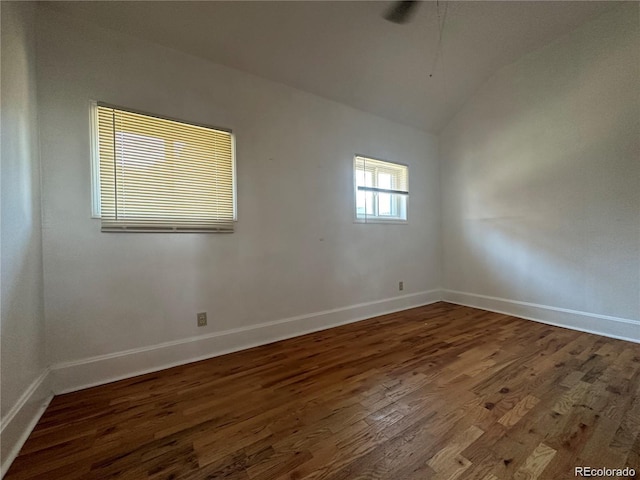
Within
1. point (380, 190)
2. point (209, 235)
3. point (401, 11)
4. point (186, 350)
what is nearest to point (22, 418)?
point (186, 350)

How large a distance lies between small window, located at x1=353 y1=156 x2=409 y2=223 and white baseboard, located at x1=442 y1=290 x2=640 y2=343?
1588 millimetres

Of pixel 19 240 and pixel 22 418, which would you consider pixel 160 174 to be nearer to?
pixel 19 240

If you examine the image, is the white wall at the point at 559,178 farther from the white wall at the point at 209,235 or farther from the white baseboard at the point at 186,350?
the white baseboard at the point at 186,350

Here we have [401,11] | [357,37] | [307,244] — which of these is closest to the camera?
[401,11]

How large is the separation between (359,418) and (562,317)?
2.91 metres

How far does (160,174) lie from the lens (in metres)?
2.10

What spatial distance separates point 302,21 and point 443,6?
52.4 inches

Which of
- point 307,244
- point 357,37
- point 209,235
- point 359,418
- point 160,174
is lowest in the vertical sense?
point 359,418

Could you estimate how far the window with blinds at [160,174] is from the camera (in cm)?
193

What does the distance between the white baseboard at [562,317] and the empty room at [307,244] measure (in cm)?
2

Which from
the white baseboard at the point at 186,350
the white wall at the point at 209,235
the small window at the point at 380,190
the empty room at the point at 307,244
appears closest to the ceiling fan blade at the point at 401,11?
the empty room at the point at 307,244

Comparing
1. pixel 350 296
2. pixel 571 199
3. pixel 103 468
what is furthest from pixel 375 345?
pixel 571 199

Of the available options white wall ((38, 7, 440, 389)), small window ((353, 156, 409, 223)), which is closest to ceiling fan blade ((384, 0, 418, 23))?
white wall ((38, 7, 440, 389))

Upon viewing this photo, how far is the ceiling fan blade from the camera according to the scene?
2.18m
